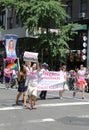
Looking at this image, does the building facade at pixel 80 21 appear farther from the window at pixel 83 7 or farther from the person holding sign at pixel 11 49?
the person holding sign at pixel 11 49

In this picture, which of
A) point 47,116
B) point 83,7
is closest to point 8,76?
point 83,7

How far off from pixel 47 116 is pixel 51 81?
7.85 m

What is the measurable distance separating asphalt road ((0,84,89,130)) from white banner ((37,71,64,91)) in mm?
2938

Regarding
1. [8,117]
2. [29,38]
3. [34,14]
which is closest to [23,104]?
[8,117]

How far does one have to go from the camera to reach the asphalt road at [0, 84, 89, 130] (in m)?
A: 12.8

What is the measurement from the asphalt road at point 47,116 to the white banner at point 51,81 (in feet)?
9.64

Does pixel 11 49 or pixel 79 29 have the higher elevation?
pixel 79 29

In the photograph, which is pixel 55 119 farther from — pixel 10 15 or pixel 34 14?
pixel 10 15

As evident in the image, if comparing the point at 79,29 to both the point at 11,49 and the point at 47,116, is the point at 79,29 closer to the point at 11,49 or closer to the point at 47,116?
the point at 11,49

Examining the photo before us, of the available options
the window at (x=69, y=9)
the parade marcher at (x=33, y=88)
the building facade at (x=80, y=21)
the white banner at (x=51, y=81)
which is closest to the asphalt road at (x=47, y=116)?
the parade marcher at (x=33, y=88)

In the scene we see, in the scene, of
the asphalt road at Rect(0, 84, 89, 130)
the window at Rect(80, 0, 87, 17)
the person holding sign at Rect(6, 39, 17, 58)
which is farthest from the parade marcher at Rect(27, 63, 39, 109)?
the window at Rect(80, 0, 87, 17)

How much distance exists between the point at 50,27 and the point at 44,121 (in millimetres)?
26974

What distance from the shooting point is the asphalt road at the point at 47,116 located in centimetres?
1280

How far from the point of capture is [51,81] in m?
22.8
